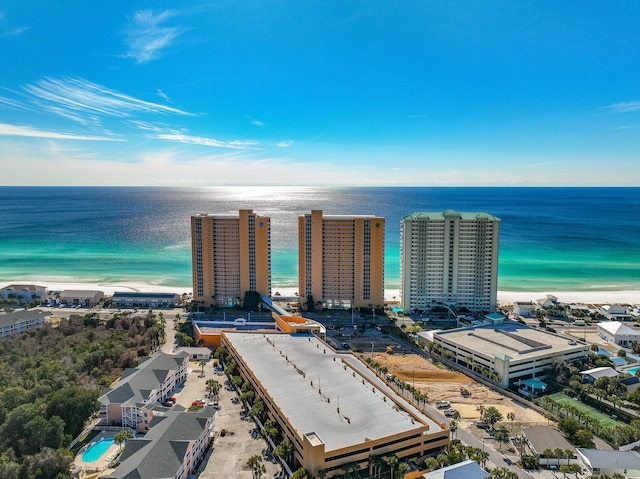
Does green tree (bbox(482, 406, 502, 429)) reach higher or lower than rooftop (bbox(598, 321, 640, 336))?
lower

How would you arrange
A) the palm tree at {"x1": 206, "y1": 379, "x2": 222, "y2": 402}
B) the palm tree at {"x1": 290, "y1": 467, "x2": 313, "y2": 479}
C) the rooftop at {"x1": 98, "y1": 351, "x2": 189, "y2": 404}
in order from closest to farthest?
the palm tree at {"x1": 290, "y1": 467, "x2": 313, "y2": 479}
the rooftop at {"x1": 98, "y1": 351, "x2": 189, "y2": 404}
the palm tree at {"x1": 206, "y1": 379, "x2": 222, "y2": 402}

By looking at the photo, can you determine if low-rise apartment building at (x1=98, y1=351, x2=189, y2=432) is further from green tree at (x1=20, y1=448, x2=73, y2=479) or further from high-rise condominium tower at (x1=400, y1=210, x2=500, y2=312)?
high-rise condominium tower at (x1=400, y1=210, x2=500, y2=312)

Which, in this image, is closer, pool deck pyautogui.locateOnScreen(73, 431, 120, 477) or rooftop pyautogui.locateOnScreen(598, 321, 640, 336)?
pool deck pyautogui.locateOnScreen(73, 431, 120, 477)

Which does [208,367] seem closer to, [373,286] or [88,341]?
[88,341]

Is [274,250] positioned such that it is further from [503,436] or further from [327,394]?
[503,436]

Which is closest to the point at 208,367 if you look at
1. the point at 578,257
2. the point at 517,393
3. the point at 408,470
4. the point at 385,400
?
the point at 385,400

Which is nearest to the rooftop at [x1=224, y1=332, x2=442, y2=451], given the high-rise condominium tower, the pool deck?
the pool deck
